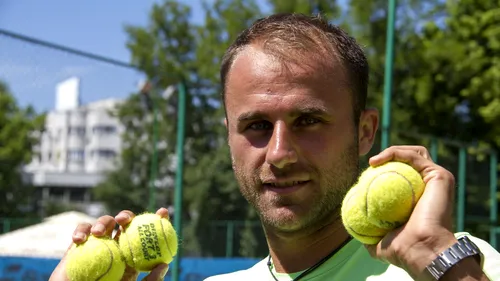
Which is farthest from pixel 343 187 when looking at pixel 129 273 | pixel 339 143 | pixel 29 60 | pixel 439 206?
pixel 29 60

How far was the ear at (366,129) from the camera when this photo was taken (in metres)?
2.31

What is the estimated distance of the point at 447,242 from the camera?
1528 mm

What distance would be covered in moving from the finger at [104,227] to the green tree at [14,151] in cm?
420

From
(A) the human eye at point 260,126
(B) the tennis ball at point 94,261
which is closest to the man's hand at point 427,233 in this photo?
(A) the human eye at point 260,126

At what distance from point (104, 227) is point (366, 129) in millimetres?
918

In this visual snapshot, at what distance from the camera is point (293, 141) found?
2.00m

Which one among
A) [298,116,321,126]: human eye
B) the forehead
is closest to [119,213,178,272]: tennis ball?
the forehead

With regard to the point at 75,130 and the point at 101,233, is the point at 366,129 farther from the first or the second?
the point at 75,130

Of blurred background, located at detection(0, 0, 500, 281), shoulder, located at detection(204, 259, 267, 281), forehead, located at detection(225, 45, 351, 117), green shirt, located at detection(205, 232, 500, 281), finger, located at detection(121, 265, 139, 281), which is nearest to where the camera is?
green shirt, located at detection(205, 232, 500, 281)

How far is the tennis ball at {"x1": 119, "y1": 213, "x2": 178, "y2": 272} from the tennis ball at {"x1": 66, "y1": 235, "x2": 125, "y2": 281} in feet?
0.14

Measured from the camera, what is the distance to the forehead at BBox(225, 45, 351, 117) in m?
2.06

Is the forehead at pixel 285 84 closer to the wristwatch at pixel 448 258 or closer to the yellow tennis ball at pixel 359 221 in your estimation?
the yellow tennis ball at pixel 359 221

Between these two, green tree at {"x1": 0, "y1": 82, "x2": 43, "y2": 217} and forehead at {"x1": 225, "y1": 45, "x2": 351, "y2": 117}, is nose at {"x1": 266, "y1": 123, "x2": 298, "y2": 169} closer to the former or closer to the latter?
forehead at {"x1": 225, "y1": 45, "x2": 351, "y2": 117}

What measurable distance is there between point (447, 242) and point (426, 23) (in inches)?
847
